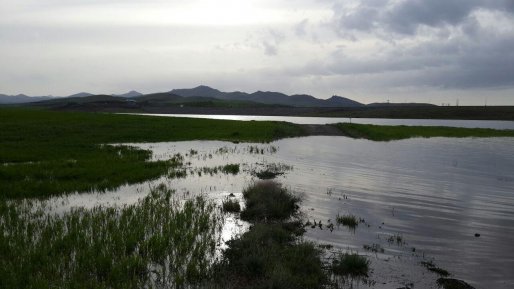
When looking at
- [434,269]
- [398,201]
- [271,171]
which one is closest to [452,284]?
[434,269]

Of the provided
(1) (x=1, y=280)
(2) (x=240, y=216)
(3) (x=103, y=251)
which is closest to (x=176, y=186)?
(2) (x=240, y=216)

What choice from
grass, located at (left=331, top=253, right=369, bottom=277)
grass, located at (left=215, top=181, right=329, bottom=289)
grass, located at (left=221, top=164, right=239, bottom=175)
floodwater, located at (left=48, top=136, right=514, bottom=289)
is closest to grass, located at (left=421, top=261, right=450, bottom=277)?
floodwater, located at (left=48, top=136, right=514, bottom=289)

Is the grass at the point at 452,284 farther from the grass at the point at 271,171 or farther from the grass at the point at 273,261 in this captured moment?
the grass at the point at 271,171

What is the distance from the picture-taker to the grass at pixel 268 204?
16.8m

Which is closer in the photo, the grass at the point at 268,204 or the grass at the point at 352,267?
the grass at the point at 352,267

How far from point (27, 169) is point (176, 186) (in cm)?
897

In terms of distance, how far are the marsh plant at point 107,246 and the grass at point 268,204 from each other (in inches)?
59.3

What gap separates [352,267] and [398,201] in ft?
35.8

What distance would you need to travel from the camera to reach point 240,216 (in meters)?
16.8

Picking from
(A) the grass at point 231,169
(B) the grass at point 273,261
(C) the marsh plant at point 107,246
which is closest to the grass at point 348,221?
(B) the grass at point 273,261

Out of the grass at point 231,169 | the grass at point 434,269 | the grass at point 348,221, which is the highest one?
the grass at point 231,169

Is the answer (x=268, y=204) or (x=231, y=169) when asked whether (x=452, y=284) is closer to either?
(x=268, y=204)

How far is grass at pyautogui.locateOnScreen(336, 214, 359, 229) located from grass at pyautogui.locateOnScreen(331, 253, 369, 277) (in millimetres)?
4608

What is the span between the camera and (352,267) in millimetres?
11133
